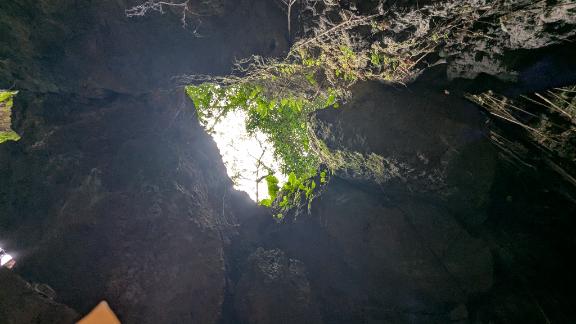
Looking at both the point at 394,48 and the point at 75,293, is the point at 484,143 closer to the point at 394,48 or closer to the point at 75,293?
the point at 394,48

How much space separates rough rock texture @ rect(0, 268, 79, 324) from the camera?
3.86 meters

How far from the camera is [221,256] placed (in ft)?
20.6

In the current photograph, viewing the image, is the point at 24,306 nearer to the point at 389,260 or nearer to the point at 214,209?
the point at 214,209

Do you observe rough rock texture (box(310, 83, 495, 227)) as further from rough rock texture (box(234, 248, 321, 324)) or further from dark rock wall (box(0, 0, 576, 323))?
rough rock texture (box(234, 248, 321, 324))

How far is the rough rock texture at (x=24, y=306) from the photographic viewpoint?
386cm

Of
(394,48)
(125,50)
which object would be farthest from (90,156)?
(394,48)

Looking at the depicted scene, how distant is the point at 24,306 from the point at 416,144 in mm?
6042

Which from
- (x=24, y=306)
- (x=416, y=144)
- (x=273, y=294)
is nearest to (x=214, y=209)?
(x=273, y=294)

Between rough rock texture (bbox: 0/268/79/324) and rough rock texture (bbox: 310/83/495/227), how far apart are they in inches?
203

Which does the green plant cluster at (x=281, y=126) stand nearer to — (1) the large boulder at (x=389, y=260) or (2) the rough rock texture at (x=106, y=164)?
(1) the large boulder at (x=389, y=260)

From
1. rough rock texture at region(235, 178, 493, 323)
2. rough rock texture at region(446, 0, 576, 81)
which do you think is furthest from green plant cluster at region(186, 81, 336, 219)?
rough rock texture at region(446, 0, 576, 81)

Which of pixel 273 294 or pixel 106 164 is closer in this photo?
pixel 106 164

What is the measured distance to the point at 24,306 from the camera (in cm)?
396

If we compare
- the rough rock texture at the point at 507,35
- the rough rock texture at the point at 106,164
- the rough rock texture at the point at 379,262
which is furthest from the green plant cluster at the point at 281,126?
the rough rock texture at the point at 507,35
